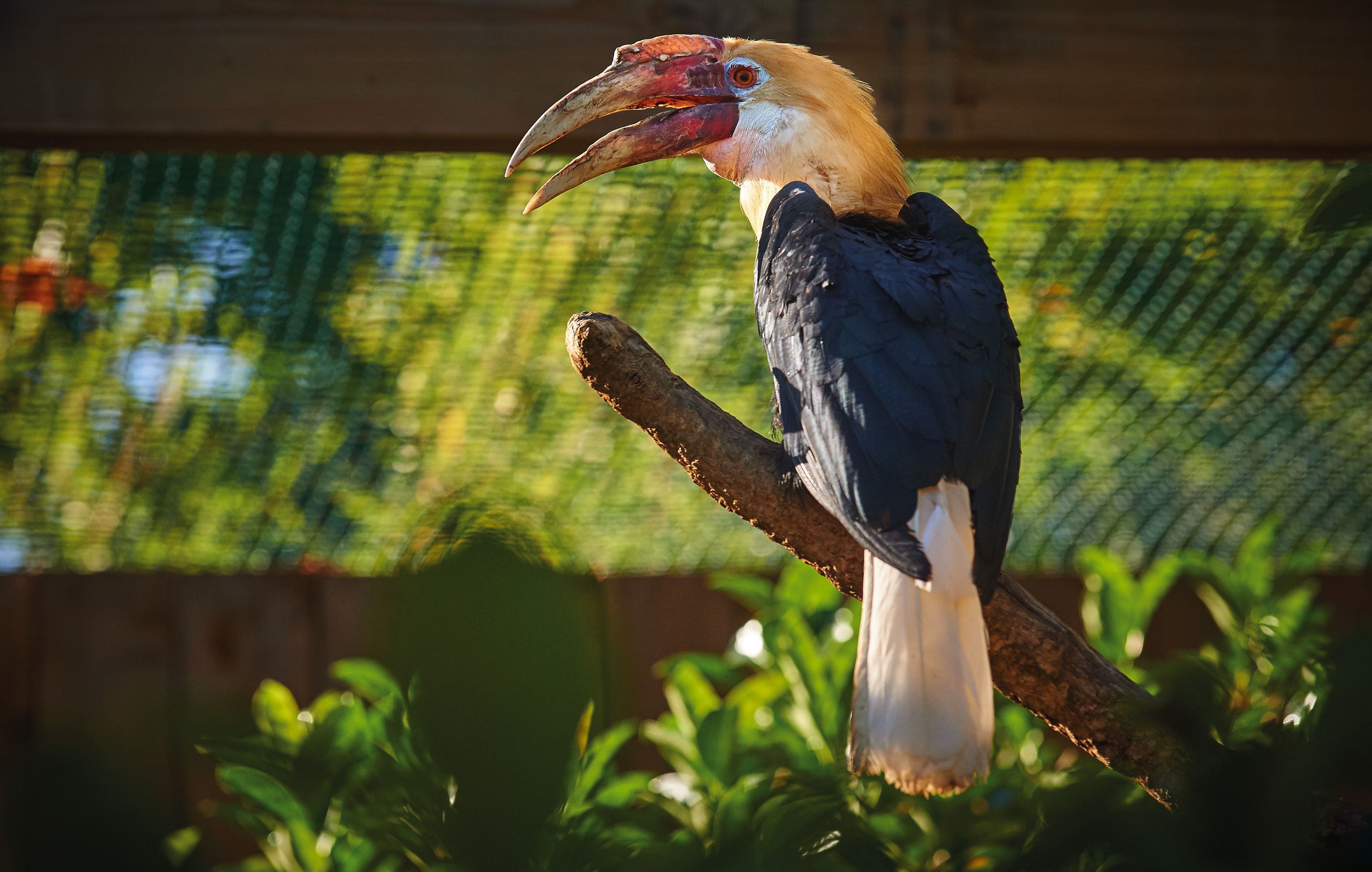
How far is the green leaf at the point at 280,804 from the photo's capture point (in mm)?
1444

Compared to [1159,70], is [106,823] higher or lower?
higher

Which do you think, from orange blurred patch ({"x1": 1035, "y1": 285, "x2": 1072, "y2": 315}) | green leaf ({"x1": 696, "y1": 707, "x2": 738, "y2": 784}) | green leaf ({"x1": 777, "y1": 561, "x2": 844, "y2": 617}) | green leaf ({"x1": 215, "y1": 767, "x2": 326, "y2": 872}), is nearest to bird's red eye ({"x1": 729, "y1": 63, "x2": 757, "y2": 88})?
orange blurred patch ({"x1": 1035, "y1": 285, "x2": 1072, "y2": 315})

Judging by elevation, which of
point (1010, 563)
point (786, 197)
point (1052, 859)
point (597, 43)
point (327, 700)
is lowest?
point (1010, 563)

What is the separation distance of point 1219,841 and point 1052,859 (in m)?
0.06

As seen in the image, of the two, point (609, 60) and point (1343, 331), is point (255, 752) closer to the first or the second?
point (609, 60)

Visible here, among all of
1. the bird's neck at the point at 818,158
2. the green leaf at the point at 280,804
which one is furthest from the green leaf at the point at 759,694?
the bird's neck at the point at 818,158

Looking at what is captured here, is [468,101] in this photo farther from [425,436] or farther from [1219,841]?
[1219,841]

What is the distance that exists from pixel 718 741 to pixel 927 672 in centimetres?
98

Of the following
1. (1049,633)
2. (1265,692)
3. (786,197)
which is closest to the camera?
(1049,633)

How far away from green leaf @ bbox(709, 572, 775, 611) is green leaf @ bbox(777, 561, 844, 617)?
0.11 feet

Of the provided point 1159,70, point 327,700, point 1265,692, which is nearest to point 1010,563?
point 1265,692

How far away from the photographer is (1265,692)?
2.02 m

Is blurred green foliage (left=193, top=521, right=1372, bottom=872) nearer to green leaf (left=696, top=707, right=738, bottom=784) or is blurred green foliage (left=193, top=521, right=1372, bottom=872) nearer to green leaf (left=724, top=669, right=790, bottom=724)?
green leaf (left=696, top=707, right=738, bottom=784)

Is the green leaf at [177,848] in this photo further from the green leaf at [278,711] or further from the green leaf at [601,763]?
the green leaf at [278,711]
